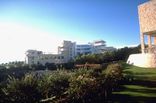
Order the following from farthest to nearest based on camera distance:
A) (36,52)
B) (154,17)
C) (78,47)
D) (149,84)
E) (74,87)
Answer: (78,47), (36,52), (154,17), (149,84), (74,87)

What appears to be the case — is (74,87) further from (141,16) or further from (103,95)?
(141,16)

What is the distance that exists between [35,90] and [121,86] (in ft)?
31.2

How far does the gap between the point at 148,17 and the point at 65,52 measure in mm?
95187

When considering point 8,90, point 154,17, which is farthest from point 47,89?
point 154,17

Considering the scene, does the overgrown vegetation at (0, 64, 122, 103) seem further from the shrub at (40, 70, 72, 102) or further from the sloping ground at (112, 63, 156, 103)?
the sloping ground at (112, 63, 156, 103)

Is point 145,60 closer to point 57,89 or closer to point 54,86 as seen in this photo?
point 57,89

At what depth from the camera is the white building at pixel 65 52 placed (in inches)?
4486

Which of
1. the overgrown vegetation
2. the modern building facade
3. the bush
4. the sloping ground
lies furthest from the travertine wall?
the bush

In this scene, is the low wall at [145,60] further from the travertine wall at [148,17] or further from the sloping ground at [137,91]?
the sloping ground at [137,91]

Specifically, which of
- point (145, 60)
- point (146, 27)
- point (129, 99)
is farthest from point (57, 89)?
point (146, 27)

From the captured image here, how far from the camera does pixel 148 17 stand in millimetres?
33812

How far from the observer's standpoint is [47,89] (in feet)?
58.1

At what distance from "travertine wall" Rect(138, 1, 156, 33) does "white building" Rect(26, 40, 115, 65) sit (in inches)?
2837

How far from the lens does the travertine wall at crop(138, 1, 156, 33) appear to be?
33.1 meters
